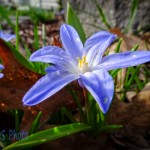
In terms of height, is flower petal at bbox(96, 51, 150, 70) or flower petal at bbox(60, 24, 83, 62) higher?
flower petal at bbox(60, 24, 83, 62)

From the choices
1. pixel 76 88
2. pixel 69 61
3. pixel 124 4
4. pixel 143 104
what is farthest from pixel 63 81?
pixel 124 4

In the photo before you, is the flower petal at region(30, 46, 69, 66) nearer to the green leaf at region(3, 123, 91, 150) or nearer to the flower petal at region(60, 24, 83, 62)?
the flower petal at region(60, 24, 83, 62)

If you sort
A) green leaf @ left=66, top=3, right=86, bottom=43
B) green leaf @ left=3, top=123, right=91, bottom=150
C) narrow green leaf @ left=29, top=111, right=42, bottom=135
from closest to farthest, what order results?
green leaf @ left=3, top=123, right=91, bottom=150, narrow green leaf @ left=29, top=111, right=42, bottom=135, green leaf @ left=66, top=3, right=86, bottom=43

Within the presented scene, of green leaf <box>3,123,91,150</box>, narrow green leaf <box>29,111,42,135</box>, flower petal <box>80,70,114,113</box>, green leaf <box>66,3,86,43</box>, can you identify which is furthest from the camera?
green leaf <box>66,3,86,43</box>

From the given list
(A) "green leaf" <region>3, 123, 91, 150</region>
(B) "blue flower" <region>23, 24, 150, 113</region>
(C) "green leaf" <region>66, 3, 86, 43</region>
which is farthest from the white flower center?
(C) "green leaf" <region>66, 3, 86, 43</region>

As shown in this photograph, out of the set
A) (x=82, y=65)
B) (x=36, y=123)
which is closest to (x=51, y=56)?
(x=82, y=65)

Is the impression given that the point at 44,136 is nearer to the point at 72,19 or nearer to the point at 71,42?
the point at 71,42

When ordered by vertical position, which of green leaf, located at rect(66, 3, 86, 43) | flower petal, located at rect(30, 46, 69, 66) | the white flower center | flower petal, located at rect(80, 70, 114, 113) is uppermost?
green leaf, located at rect(66, 3, 86, 43)
